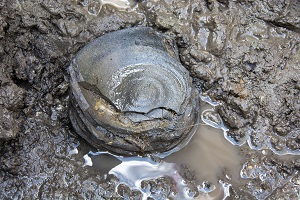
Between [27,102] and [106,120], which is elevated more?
[106,120]

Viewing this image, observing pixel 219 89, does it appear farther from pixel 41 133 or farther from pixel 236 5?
pixel 41 133

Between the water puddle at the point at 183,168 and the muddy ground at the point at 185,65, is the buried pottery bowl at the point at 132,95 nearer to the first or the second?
the water puddle at the point at 183,168

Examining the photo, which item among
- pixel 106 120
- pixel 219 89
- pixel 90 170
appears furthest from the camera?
pixel 219 89

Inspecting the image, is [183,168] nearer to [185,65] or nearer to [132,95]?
[132,95]

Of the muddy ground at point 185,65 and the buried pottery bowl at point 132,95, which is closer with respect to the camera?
the buried pottery bowl at point 132,95

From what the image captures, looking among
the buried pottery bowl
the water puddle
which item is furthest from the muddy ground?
the buried pottery bowl

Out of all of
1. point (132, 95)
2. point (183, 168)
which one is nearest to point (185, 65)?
point (132, 95)

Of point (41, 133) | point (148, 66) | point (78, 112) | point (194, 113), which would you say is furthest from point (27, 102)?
point (194, 113)

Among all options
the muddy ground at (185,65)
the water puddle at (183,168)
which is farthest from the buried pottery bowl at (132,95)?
the muddy ground at (185,65)
